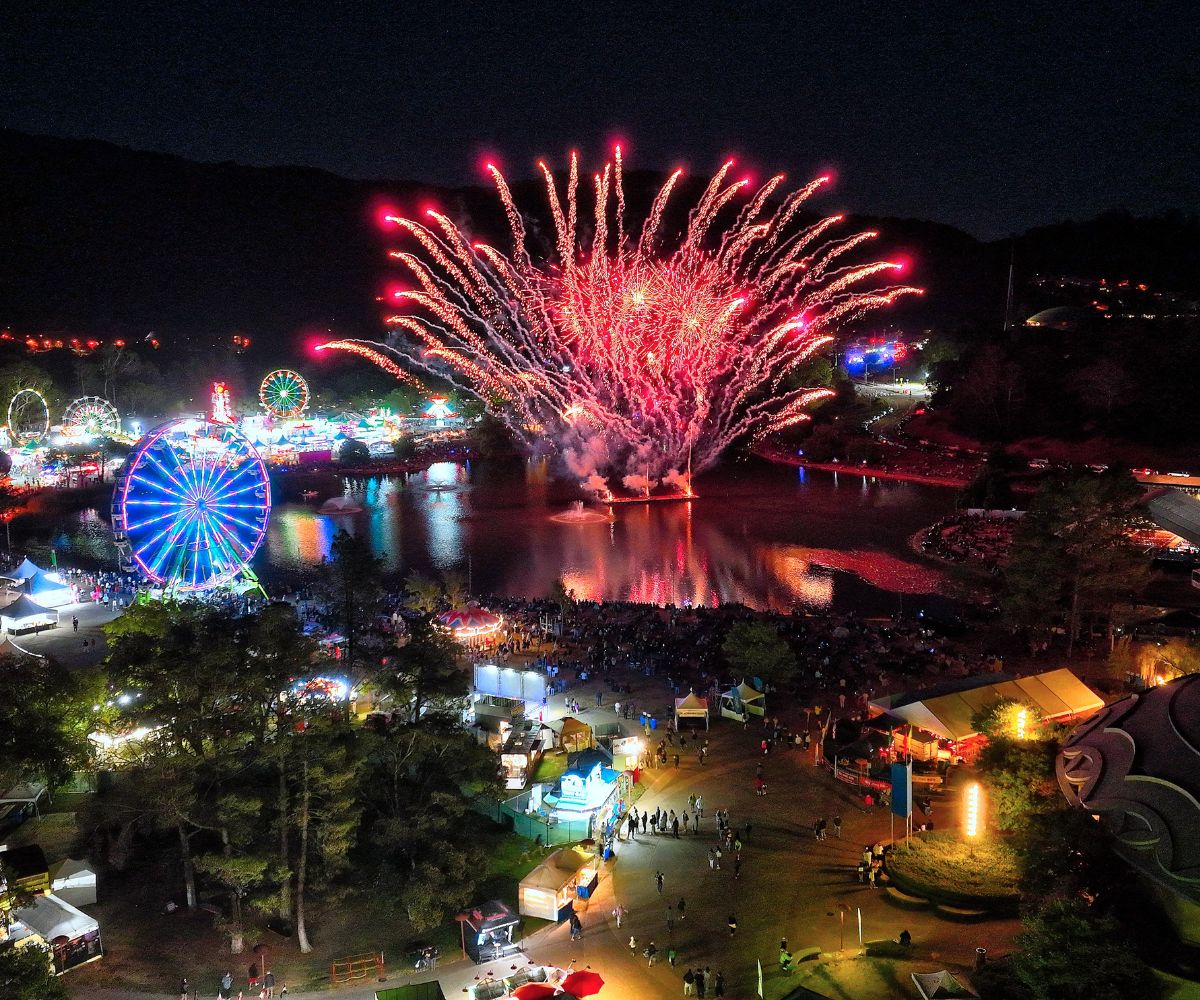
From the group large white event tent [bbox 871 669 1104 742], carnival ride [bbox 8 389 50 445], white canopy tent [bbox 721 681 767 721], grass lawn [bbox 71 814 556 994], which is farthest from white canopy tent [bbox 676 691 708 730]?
carnival ride [bbox 8 389 50 445]

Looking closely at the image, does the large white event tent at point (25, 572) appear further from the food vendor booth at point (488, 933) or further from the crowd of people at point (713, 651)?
the food vendor booth at point (488, 933)

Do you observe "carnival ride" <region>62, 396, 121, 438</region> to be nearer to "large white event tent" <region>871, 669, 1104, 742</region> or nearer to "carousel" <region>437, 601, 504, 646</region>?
"carousel" <region>437, 601, 504, 646</region>

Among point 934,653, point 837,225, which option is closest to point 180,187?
point 837,225

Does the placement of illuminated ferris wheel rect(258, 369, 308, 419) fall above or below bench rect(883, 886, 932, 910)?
above

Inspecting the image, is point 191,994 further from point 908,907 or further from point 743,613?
point 743,613

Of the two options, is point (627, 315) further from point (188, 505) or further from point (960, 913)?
point (960, 913)

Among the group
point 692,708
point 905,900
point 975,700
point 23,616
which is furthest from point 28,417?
point 905,900

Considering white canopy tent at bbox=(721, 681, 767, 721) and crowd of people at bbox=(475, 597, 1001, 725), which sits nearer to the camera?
white canopy tent at bbox=(721, 681, 767, 721)
